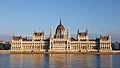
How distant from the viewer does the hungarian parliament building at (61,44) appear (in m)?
107

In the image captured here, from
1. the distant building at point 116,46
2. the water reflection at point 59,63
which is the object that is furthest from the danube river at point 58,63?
the distant building at point 116,46

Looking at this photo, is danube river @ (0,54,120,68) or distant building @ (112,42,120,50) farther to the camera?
distant building @ (112,42,120,50)

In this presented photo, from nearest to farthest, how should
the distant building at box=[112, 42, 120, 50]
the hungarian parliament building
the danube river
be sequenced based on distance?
1. the danube river
2. the hungarian parliament building
3. the distant building at box=[112, 42, 120, 50]

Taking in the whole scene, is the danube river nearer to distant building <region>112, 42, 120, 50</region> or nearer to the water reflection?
the water reflection

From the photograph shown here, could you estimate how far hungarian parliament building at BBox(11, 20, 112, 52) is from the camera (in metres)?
107

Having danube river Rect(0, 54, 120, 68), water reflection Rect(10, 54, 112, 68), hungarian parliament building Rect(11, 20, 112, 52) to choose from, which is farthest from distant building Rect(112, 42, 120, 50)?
water reflection Rect(10, 54, 112, 68)

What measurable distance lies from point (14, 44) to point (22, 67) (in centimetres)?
6962

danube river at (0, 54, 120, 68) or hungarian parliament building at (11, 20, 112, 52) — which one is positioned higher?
hungarian parliament building at (11, 20, 112, 52)

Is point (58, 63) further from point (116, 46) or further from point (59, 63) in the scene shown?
point (116, 46)

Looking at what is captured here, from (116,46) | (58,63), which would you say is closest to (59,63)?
(58,63)

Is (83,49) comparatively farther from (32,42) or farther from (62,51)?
(32,42)

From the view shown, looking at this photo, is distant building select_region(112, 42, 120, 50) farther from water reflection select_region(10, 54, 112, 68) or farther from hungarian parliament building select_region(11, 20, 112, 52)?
water reflection select_region(10, 54, 112, 68)

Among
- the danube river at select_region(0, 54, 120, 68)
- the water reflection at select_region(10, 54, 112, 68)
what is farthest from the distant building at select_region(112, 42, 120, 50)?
the water reflection at select_region(10, 54, 112, 68)

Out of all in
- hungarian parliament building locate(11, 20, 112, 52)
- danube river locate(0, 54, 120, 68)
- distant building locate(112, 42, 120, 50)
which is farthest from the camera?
distant building locate(112, 42, 120, 50)
